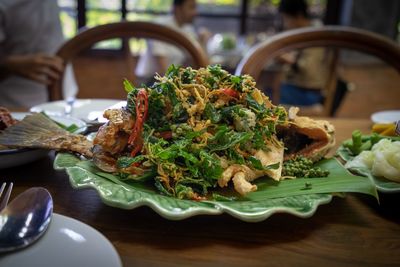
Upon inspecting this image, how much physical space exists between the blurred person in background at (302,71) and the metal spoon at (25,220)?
2.72 meters

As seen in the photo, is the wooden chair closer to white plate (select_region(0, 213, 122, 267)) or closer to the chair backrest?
the chair backrest

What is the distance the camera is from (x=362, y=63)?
500 centimetres

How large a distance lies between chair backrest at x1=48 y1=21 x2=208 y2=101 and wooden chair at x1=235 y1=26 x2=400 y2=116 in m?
0.22

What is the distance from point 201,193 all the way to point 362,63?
4.85 meters

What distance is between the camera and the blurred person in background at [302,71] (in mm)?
3215

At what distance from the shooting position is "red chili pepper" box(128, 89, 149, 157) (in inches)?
30.3

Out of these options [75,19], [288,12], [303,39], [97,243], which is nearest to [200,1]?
[75,19]

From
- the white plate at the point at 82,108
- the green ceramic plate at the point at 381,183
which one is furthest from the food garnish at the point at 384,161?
the white plate at the point at 82,108

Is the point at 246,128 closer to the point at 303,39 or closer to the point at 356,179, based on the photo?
the point at 356,179

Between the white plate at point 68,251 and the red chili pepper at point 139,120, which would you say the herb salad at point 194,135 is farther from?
the white plate at point 68,251

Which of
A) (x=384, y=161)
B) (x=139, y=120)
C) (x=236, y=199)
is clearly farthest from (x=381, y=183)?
(x=139, y=120)

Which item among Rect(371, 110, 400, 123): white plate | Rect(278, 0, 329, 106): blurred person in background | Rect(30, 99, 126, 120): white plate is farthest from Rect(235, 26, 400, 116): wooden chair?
Rect(278, 0, 329, 106): blurred person in background

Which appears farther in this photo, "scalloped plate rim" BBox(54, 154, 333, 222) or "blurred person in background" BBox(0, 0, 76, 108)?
"blurred person in background" BBox(0, 0, 76, 108)

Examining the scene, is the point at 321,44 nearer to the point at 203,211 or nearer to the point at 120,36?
the point at 120,36
